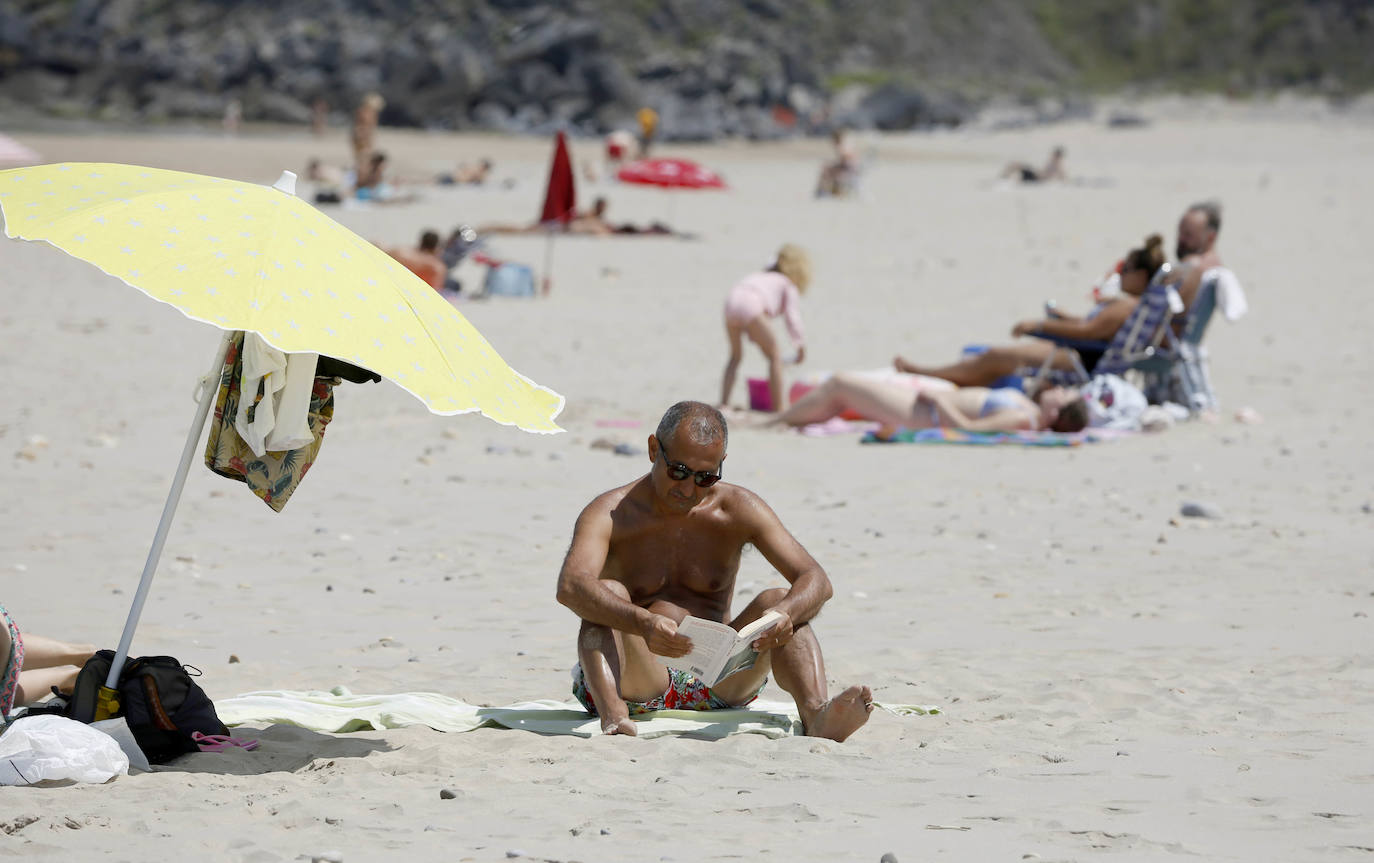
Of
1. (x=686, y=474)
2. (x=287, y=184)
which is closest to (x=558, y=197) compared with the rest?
(x=287, y=184)

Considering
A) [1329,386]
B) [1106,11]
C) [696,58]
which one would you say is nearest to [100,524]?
[1329,386]

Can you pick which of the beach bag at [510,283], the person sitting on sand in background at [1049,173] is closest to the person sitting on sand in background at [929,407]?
the beach bag at [510,283]

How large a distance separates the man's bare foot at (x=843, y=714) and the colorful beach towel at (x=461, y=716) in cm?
14

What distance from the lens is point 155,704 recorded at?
14.2 ft

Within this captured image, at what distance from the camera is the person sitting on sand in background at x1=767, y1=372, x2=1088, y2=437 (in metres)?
9.87

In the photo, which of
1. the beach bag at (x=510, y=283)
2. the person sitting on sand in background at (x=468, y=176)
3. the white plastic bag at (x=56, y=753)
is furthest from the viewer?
the person sitting on sand in background at (x=468, y=176)

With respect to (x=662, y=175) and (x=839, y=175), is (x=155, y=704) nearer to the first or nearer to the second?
(x=662, y=175)

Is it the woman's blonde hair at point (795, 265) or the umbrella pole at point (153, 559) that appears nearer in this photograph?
the umbrella pole at point (153, 559)

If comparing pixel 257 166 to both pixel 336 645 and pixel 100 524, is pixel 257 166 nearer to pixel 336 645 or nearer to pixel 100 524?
pixel 100 524

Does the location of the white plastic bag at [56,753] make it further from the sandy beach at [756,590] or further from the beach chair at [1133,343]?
the beach chair at [1133,343]

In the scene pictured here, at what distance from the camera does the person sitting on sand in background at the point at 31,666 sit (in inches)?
176

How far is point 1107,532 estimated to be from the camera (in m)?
7.60

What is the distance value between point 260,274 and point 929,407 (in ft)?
21.1

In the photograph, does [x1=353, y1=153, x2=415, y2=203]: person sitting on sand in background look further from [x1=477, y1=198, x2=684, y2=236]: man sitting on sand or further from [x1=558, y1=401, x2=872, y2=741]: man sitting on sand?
[x1=558, y1=401, x2=872, y2=741]: man sitting on sand
